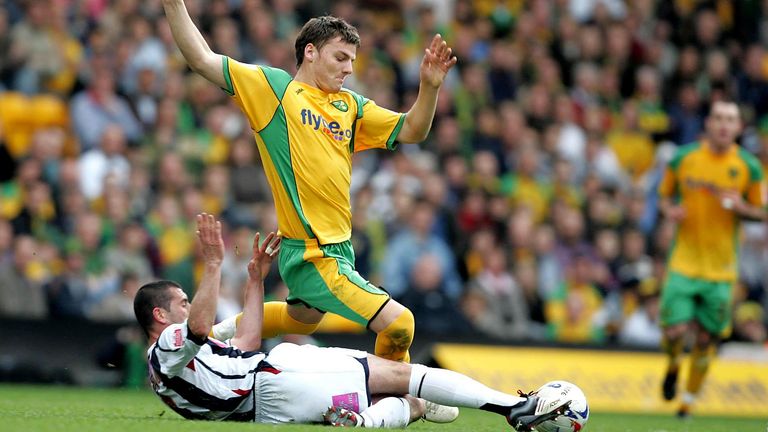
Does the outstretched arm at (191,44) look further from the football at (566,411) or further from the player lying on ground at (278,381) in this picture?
the football at (566,411)

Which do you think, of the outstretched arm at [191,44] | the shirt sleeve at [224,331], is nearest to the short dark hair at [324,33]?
the outstretched arm at [191,44]

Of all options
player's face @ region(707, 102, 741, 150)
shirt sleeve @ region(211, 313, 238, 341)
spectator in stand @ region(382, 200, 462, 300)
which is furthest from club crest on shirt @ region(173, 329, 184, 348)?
spectator in stand @ region(382, 200, 462, 300)

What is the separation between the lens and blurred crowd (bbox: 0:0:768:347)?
44.4 ft

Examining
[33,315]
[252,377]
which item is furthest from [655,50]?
[252,377]

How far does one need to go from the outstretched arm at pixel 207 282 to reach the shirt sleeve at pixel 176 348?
2.1 inches

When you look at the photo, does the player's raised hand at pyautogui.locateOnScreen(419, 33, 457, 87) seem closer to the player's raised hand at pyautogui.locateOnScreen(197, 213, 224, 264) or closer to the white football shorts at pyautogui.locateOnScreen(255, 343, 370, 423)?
the player's raised hand at pyautogui.locateOnScreen(197, 213, 224, 264)

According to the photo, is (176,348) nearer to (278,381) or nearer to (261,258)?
(278,381)

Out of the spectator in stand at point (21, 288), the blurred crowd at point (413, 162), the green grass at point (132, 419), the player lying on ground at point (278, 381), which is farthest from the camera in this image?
the blurred crowd at point (413, 162)

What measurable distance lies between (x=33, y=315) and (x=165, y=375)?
19.5ft

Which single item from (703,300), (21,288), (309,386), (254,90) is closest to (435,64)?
(254,90)

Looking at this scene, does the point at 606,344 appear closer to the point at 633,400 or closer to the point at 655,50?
the point at 633,400

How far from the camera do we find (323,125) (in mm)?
7758

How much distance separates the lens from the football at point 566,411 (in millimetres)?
7328

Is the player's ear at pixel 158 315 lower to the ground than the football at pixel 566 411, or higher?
higher
